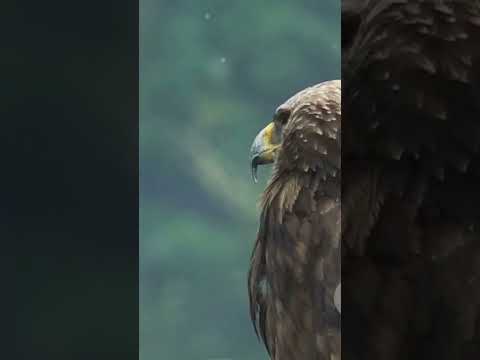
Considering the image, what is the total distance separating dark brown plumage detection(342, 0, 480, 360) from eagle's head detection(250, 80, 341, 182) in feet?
3.54

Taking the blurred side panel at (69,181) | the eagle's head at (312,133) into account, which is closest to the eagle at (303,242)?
the eagle's head at (312,133)

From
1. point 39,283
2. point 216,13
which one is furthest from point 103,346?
point 216,13

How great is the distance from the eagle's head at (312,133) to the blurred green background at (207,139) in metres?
1.10

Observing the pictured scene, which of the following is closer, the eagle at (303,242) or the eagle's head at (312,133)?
the eagle at (303,242)

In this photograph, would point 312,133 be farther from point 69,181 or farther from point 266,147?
point 69,181

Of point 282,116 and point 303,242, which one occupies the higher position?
point 282,116

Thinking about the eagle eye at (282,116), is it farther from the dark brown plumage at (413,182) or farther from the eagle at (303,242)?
the dark brown plumage at (413,182)

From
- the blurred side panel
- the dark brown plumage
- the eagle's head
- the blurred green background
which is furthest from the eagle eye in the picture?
the dark brown plumage

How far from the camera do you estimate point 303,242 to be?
1.47 m

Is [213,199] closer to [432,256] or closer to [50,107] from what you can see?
[50,107]

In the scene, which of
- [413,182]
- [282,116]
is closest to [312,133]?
[282,116]

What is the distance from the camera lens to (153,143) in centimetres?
283

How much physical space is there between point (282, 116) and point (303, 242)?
0.46 meters

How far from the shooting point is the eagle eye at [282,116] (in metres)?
1.80
